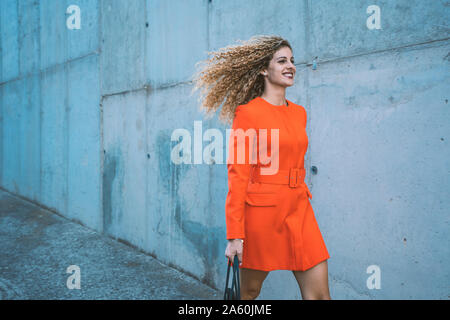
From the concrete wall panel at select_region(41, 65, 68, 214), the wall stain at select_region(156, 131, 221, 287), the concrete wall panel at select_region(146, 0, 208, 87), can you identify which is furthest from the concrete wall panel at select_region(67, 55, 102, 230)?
the wall stain at select_region(156, 131, 221, 287)

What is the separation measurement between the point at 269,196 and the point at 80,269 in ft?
10.2

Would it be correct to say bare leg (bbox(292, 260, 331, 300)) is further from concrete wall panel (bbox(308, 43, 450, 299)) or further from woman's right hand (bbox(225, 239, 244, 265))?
concrete wall panel (bbox(308, 43, 450, 299))

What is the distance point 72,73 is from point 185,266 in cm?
409

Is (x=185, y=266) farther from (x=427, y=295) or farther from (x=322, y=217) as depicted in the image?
(x=427, y=295)

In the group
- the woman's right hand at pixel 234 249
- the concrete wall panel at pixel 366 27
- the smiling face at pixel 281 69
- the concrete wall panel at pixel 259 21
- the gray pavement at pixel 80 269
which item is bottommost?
the gray pavement at pixel 80 269

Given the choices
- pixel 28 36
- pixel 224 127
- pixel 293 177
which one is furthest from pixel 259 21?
pixel 28 36

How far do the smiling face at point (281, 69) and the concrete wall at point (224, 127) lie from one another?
2.18ft

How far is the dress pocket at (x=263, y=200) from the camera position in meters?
1.98

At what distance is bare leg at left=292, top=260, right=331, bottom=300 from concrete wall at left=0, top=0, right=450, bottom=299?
70 cm

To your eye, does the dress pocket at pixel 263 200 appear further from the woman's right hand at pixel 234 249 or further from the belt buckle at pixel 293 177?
the woman's right hand at pixel 234 249

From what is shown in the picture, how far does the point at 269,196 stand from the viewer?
1.98 metres

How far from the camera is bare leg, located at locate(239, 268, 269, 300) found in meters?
2.15

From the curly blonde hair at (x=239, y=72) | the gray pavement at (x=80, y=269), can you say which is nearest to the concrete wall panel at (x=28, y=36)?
the gray pavement at (x=80, y=269)
